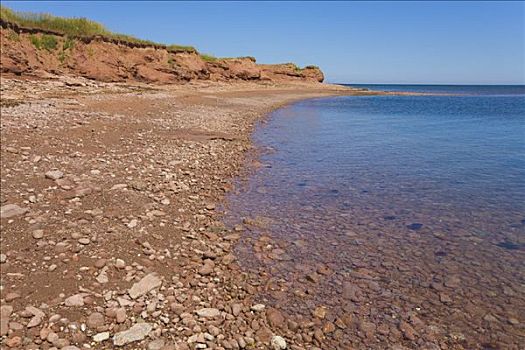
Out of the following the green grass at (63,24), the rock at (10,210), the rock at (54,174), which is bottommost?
the rock at (10,210)

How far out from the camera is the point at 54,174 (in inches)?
310

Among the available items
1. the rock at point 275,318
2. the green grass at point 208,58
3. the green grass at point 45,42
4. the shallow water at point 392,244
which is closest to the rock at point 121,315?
the rock at point 275,318

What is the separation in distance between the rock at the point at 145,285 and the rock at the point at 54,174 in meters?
4.21

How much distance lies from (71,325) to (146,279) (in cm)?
107

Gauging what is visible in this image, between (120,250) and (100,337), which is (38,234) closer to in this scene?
(120,250)

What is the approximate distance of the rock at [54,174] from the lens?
7729mm

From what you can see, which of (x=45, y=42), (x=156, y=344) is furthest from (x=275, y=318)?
(x=45, y=42)

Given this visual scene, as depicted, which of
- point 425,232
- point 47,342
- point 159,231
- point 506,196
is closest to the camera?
point 47,342

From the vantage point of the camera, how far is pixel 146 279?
485 centimetres

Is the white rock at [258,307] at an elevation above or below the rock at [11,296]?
below

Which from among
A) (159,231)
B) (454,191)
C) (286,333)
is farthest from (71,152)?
(454,191)

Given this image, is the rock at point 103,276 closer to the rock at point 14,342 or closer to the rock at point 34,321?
the rock at point 34,321

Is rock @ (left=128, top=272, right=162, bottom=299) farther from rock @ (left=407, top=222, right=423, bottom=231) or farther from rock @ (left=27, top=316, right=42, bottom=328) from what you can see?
rock @ (left=407, top=222, right=423, bottom=231)

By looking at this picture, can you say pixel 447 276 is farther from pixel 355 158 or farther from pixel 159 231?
pixel 355 158
